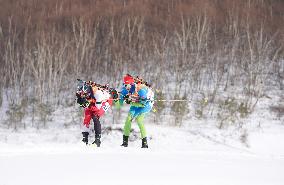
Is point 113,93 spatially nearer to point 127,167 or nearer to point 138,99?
point 138,99

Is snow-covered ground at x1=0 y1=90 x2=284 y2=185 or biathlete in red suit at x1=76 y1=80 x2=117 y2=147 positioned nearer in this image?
snow-covered ground at x1=0 y1=90 x2=284 y2=185

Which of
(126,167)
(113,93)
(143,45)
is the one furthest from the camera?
(143,45)

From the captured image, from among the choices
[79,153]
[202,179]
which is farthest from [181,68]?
[202,179]

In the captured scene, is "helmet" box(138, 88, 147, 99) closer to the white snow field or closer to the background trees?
the white snow field

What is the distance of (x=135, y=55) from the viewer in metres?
20.1

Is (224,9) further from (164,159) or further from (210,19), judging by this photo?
(164,159)

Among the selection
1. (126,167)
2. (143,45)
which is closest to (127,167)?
(126,167)

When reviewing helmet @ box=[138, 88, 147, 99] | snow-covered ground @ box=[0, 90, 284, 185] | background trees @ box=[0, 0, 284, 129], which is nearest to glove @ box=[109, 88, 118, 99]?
helmet @ box=[138, 88, 147, 99]

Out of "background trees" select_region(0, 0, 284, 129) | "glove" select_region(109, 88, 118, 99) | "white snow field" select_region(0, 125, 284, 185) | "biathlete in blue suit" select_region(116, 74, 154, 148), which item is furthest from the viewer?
"background trees" select_region(0, 0, 284, 129)

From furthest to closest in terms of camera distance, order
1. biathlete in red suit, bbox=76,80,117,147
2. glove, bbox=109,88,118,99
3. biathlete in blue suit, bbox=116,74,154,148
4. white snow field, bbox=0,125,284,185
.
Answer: glove, bbox=109,88,118,99 → biathlete in blue suit, bbox=116,74,154,148 → biathlete in red suit, bbox=76,80,117,147 → white snow field, bbox=0,125,284,185

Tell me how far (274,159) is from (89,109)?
3520 mm

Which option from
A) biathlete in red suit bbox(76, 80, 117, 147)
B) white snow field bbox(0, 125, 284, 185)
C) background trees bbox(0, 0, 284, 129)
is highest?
background trees bbox(0, 0, 284, 129)

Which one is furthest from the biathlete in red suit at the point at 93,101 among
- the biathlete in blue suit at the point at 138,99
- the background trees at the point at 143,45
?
the background trees at the point at 143,45

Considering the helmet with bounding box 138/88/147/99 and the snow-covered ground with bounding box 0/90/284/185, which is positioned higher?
the helmet with bounding box 138/88/147/99
